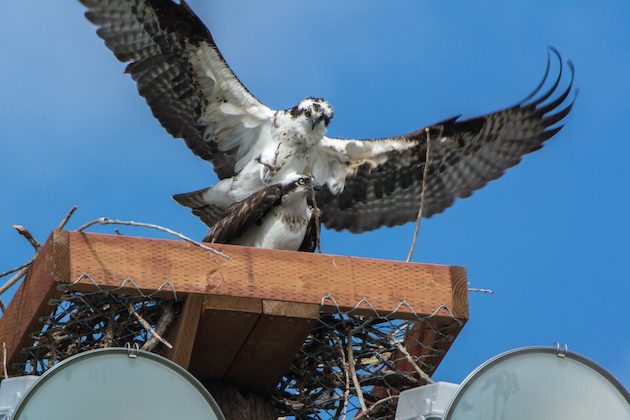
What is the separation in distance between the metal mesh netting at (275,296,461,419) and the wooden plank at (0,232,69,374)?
0.94 m

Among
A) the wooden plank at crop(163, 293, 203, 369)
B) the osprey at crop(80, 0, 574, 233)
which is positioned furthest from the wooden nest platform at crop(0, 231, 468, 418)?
the osprey at crop(80, 0, 574, 233)

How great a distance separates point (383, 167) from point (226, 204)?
881 millimetres

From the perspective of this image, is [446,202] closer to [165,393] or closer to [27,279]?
[27,279]

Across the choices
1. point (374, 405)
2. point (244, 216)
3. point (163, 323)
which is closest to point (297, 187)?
point (244, 216)

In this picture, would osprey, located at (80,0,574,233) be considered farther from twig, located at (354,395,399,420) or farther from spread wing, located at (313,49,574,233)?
twig, located at (354,395,399,420)

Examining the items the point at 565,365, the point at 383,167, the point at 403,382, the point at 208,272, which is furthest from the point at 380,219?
the point at 565,365

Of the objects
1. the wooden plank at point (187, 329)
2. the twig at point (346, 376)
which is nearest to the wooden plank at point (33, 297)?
the wooden plank at point (187, 329)

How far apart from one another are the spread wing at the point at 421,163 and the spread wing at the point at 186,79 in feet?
1.44

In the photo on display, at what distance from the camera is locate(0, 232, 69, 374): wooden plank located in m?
3.75

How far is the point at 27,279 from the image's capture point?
4.12 meters

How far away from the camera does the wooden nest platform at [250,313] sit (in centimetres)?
383

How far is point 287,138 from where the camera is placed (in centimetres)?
597

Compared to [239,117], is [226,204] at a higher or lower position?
lower

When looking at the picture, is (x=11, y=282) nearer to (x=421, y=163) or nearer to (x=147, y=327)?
(x=147, y=327)
